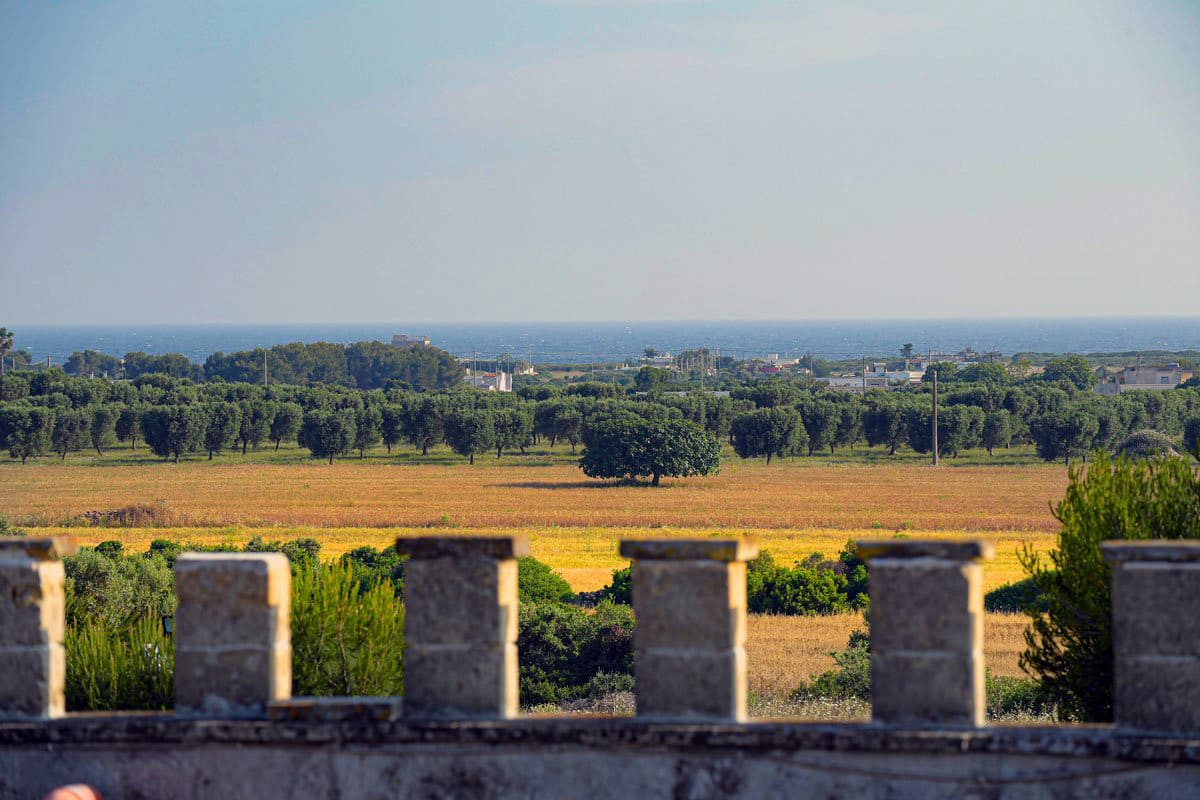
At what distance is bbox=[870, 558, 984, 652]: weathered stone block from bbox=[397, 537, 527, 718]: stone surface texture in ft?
5.69

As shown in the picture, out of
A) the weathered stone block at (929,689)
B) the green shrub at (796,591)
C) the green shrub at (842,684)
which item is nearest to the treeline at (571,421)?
the green shrub at (796,591)

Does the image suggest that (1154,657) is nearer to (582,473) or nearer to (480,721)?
(480,721)

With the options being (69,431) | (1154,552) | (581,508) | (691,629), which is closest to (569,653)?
(691,629)

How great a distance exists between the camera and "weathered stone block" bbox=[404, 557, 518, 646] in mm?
6977

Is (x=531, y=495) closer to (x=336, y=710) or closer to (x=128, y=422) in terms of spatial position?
(x=128, y=422)

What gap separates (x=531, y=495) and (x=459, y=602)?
73.4 m

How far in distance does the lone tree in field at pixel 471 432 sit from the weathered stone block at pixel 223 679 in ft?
343

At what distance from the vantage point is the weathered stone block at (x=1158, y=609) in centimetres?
653

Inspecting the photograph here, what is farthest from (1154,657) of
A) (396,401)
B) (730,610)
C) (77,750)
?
(396,401)

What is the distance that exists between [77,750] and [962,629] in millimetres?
4270

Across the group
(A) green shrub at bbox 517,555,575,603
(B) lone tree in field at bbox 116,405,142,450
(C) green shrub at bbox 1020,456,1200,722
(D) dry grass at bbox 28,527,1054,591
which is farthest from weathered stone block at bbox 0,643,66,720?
(B) lone tree in field at bbox 116,405,142,450

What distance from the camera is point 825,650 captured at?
28875 mm

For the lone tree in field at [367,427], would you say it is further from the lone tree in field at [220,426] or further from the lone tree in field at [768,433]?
the lone tree in field at [768,433]

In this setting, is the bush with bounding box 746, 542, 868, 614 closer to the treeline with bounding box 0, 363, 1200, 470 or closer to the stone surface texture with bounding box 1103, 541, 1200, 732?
the stone surface texture with bounding box 1103, 541, 1200, 732
